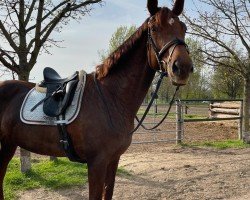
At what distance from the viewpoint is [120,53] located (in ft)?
9.74

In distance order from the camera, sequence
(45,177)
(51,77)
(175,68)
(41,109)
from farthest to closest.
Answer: (45,177), (51,77), (41,109), (175,68)

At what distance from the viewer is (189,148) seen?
8.72 m

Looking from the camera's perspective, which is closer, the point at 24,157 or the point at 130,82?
the point at 130,82

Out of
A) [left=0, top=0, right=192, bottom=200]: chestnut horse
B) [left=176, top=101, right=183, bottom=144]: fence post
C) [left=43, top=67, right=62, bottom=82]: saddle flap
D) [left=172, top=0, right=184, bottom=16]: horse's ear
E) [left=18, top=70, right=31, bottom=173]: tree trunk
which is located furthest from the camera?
[left=176, top=101, right=183, bottom=144]: fence post

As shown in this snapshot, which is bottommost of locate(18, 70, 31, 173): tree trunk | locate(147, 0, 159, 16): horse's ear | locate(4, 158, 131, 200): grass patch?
locate(4, 158, 131, 200): grass patch

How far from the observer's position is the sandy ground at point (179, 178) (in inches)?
187

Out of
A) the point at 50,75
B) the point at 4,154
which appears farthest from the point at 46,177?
the point at 50,75

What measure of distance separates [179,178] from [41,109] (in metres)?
3.16

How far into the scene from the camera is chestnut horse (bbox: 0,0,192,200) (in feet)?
8.58

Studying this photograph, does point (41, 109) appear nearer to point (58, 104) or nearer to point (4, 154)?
point (58, 104)

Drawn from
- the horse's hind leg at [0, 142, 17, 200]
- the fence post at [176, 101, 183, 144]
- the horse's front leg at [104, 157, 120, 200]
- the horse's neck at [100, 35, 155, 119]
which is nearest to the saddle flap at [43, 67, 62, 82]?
the horse's neck at [100, 35, 155, 119]

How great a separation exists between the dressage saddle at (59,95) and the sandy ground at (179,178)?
2.02m

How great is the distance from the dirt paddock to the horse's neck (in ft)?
6.92

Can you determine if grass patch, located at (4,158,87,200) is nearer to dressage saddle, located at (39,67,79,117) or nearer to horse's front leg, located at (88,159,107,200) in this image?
dressage saddle, located at (39,67,79,117)
